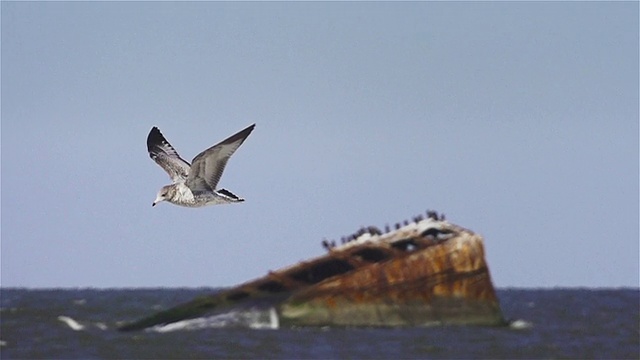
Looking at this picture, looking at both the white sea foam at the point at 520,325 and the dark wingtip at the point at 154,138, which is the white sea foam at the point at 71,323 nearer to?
the white sea foam at the point at 520,325

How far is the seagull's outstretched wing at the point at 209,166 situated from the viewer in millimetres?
17141

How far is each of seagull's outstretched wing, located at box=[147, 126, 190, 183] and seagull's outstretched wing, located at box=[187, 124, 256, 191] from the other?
0.89m

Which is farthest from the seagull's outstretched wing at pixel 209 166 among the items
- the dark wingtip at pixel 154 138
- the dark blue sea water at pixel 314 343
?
the dark blue sea water at pixel 314 343

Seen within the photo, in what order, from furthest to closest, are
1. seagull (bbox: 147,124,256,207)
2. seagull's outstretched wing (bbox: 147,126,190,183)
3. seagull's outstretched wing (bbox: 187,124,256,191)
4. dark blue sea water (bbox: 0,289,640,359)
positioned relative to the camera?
1. dark blue sea water (bbox: 0,289,640,359)
2. seagull's outstretched wing (bbox: 147,126,190,183)
3. seagull's outstretched wing (bbox: 187,124,256,191)
4. seagull (bbox: 147,124,256,207)

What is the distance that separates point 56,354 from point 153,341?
265 cm

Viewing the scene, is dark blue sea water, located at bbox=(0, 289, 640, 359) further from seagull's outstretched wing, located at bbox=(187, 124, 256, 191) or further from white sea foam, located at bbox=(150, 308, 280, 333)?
seagull's outstretched wing, located at bbox=(187, 124, 256, 191)

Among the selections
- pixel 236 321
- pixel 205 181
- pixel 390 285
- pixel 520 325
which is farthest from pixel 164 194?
pixel 520 325


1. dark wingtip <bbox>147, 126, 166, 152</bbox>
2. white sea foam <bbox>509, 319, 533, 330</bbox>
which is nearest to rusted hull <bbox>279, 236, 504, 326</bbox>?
white sea foam <bbox>509, 319, 533, 330</bbox>

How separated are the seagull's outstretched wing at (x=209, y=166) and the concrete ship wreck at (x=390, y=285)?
19.3 m

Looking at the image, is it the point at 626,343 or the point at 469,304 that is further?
the point at 626,343

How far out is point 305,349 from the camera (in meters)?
36.6

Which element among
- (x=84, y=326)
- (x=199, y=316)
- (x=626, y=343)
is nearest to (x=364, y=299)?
(x=199, y=316)

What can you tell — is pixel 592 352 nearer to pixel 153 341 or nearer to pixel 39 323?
pixel 153 341

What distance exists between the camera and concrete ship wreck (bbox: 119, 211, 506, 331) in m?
36.9
